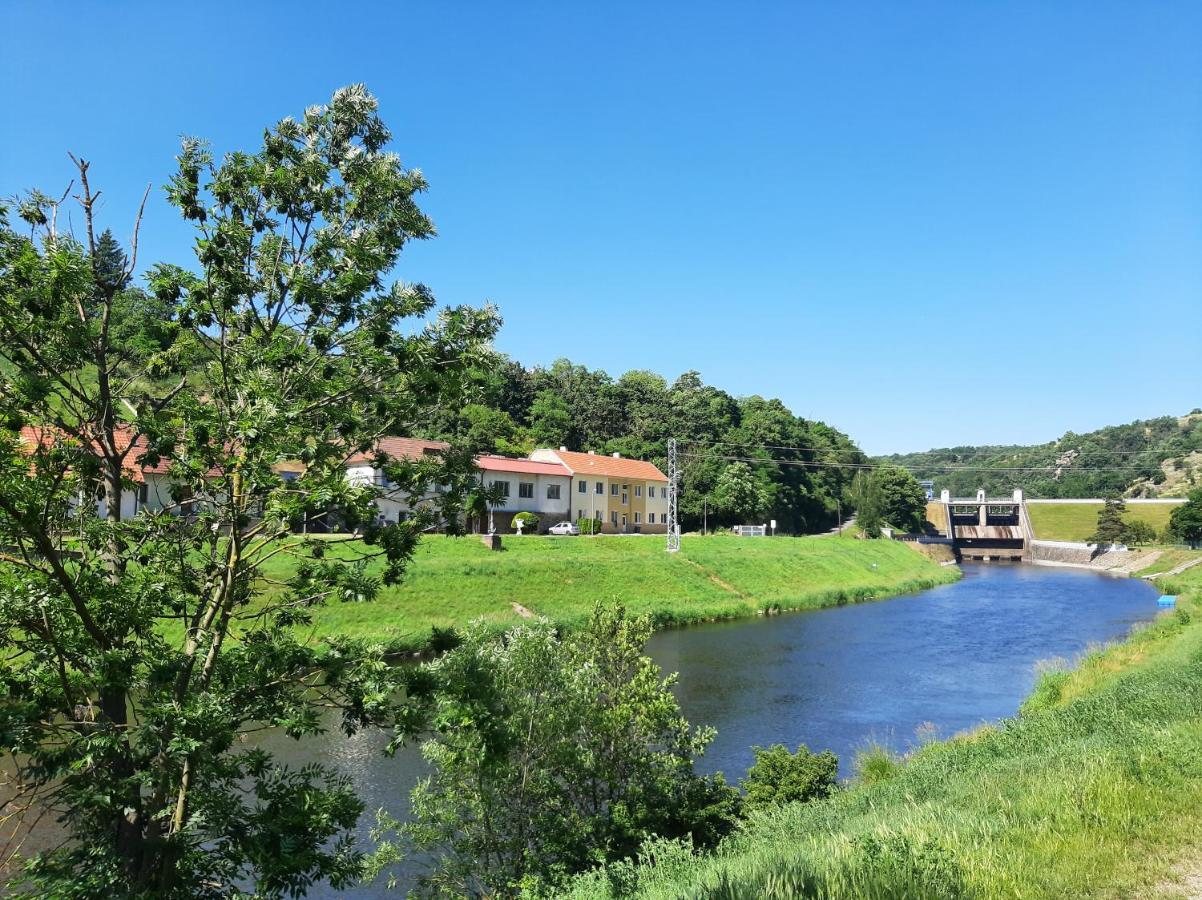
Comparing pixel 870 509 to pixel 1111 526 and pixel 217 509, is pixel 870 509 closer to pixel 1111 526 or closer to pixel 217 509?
pixel 1111 526

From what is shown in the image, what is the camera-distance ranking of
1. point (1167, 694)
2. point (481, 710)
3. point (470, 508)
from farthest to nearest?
1. point (1167, 694)
2. point (470, 508)
3. point (481, 710)

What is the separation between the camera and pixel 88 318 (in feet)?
24.6

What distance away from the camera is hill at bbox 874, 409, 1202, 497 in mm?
141250

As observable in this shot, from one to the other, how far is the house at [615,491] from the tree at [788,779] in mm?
44426

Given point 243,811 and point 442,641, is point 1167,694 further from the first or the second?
point 243,811

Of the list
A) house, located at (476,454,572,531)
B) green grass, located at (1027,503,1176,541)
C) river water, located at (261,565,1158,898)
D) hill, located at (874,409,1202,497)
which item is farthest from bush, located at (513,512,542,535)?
hill, located at (874,409,1202,497)

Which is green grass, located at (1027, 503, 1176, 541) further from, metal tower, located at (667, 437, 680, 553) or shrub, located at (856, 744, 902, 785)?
shrub, located at (856, 744, 902, 785)

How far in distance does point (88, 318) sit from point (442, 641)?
4.74 metres

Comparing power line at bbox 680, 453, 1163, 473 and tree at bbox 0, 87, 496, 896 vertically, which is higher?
power line at bbox 680, 453, 1163, 473

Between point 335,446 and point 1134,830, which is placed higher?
point 335,446

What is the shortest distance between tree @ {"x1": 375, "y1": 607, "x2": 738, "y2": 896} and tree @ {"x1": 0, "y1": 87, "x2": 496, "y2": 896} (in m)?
4.15

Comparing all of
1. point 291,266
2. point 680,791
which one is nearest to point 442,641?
point 291,266

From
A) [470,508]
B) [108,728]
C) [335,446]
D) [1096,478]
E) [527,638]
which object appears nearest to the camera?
[108,728]

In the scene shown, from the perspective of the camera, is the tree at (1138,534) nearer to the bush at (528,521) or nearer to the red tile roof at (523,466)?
the red tile roof at (523,466)
